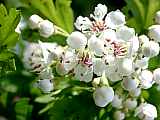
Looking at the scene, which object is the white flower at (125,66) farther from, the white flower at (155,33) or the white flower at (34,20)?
the white flower at (34,20)

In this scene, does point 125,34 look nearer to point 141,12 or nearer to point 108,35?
point 108,35

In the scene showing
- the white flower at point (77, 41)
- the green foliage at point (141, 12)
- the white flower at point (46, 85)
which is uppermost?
the green foliage at point (141, 12)

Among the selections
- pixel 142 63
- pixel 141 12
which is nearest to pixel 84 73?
pixel 142 63

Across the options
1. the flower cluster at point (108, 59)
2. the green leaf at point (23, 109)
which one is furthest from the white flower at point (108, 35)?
the green leaf at point (23, 109)

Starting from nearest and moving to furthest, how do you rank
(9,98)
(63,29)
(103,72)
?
(103,72) → (63,29) → (9,98)

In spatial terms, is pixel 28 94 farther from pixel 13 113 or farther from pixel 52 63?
pixel 52 63

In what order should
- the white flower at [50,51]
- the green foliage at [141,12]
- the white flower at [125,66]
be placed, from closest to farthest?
the white flower at [125,66] < the white flower at [50,51] < the green foliage at [141,12]

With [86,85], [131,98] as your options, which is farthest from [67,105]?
[131,98]
